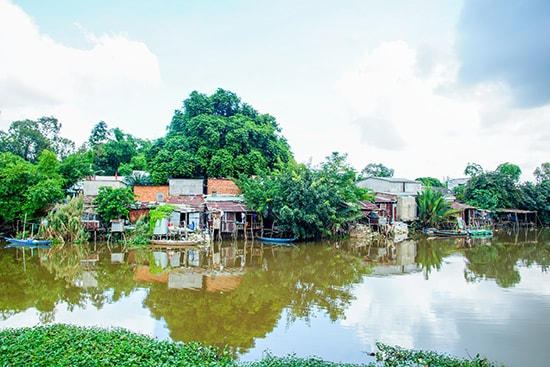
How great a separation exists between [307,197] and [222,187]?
6701mm

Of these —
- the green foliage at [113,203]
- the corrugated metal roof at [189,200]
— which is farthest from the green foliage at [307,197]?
the green foliage at [113,203]

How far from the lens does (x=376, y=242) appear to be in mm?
20984

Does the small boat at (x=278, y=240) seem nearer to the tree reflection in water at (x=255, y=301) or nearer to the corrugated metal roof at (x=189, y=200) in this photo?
the corrugated metal roof at (x=189, y=200)

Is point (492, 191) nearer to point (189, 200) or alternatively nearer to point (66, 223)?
point (189, 200)

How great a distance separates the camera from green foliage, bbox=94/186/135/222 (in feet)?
A: 59.6

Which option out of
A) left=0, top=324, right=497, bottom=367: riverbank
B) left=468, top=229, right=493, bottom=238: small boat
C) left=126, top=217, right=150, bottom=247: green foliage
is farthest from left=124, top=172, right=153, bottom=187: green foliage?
left=468, top=229, right=493, bottom=238: small boat

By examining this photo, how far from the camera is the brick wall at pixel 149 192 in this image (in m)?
22.4

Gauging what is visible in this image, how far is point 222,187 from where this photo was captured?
2278cm

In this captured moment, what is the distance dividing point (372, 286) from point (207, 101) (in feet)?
61.6

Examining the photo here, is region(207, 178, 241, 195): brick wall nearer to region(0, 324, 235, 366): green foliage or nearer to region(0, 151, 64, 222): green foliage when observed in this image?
region(0, 151, 64, 222): green foliage

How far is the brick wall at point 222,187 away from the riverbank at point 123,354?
16.3 m

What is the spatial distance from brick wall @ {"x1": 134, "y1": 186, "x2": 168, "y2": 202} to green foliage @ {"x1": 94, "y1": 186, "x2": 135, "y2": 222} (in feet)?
11.9

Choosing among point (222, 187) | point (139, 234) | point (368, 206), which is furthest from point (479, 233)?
point (139, 234)

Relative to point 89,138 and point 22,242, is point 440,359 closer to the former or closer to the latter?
point 22,242
